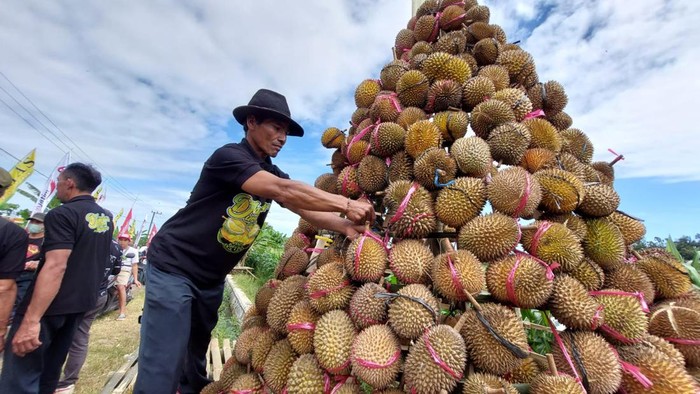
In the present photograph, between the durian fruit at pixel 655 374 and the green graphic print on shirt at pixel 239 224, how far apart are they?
7.20 ft

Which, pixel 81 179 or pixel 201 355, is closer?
pixel 201 355

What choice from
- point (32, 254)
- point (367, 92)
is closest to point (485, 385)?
point (367, 92)

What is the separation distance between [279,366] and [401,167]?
1275 mm

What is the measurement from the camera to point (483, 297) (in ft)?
5.32

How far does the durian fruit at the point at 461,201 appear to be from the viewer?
5.39 ft

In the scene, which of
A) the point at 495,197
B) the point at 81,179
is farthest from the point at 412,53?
the point at 81,179

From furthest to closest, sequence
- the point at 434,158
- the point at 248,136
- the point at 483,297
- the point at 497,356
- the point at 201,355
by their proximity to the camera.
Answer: the point at 201,355 < the point at 248,136 < the point at 434,158 < the point at 483,297 < the point at 497,356

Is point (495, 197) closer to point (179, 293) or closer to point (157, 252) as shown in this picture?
point (179, 293)

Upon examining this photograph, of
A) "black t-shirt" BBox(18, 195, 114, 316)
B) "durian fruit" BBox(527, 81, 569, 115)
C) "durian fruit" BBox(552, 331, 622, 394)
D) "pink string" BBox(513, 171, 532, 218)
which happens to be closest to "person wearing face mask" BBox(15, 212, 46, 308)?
"black t-shirt" BBox(18, 195, 114, 316)

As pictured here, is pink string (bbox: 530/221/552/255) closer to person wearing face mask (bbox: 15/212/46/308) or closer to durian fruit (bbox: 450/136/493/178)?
durian fruit (bbox: 450/136/493/178)

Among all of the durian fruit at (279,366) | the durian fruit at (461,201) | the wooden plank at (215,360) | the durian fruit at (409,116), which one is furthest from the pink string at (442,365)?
the wooden plank at (215,360)

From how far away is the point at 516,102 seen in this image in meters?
2.03

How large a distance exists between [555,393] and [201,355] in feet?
8.63

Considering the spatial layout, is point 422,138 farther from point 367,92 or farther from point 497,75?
point 367,92
